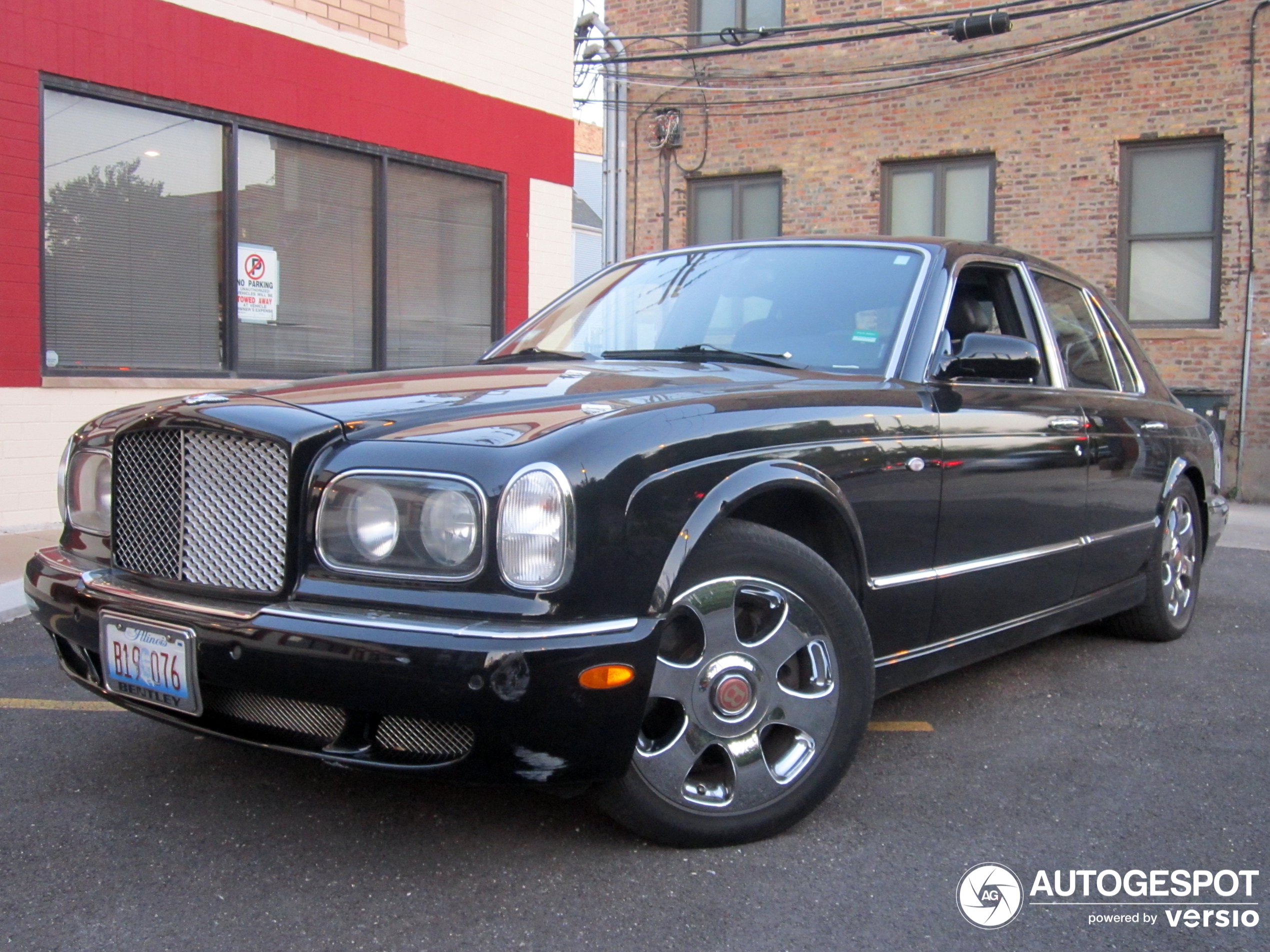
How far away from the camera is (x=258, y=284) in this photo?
9.08 meters

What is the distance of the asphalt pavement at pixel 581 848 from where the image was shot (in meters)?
2.53

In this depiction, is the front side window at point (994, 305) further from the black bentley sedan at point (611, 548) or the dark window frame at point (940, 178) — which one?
the dark window frame at point (940, 178)

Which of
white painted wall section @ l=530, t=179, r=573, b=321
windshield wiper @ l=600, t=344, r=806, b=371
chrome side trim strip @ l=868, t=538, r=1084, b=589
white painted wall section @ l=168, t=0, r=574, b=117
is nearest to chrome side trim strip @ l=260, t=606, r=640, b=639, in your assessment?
chrome side trim strip @ l=868, t=538, r=1084, b=589

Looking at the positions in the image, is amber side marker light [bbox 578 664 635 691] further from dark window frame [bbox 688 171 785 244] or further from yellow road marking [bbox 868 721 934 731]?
dark window frame [bbox 688 171 785 244]

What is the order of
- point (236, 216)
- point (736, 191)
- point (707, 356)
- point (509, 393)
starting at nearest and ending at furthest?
point (509, 393) < point (707, 356) < point (236, 216) < point (736, 191)

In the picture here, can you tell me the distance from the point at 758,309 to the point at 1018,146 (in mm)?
10797

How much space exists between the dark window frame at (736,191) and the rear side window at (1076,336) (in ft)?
33.2

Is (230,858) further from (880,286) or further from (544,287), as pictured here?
(544,287)

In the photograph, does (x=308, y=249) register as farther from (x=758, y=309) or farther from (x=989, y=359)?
(x=989, y=359)

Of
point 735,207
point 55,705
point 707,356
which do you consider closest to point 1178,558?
point 707,356

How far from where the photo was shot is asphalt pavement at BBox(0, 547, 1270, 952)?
8.29 ft

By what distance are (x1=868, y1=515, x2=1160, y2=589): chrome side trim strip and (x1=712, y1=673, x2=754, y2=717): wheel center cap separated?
→ 602 mm

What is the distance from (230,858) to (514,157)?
9.11 meters

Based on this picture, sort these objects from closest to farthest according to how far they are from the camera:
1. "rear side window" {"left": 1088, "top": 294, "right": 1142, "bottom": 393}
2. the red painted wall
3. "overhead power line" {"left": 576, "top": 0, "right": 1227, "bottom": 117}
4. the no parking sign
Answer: "rear side window" {"left": 1088, "top": 294, "right": 1142, "bottom": 393}, the red painted wall, the no parking sign, "overhead power line" {"left": 576, "top": 0, "right": 1227, "bottom": 117}
